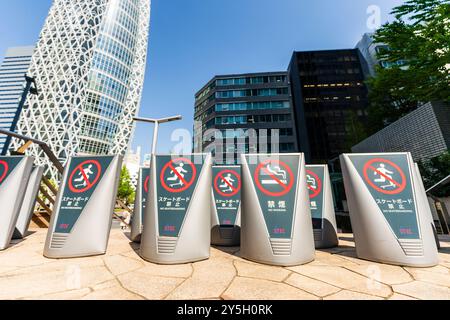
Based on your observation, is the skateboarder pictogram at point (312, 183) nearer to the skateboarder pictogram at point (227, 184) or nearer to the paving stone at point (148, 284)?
the skateboarder pictogram at point (227, 184)

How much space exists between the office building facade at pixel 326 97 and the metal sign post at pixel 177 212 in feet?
142

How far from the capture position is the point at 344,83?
4703 centimetres

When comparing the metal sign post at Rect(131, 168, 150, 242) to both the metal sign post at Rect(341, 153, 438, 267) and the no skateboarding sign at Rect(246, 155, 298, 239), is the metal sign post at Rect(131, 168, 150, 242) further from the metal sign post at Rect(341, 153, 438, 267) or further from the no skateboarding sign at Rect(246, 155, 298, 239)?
the metal sign post at Rect(341, 153, 438, 267)

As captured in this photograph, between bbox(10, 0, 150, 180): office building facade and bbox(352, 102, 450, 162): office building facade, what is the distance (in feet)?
184

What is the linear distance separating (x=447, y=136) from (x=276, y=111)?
32.6m

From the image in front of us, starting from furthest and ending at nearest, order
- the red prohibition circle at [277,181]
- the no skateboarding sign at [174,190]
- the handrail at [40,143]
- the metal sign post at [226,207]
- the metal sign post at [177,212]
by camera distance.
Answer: the handrail at [40,143] → the metal sign post at [226,207] → the red prohibition circle at [277,181] → the no skateboarding sign at [174,190] → the metal sign post at [177,212]

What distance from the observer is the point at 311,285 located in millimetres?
2320

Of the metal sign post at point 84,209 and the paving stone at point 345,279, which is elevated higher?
the metal sign post at point 84,209

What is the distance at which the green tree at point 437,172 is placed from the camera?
27.6 ft

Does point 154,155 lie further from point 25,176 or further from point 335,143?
point 335,143

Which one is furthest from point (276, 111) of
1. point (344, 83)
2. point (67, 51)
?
point (67, 51)

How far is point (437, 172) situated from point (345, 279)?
1056cm

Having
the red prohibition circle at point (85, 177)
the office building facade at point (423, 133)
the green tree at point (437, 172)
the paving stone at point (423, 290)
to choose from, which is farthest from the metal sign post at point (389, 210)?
the office building facade at point (423, 133)

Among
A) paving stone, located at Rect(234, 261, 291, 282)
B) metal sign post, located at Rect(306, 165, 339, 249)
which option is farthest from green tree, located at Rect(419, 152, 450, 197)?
paving stone, located at Rect(234, 261, 291, 282)
